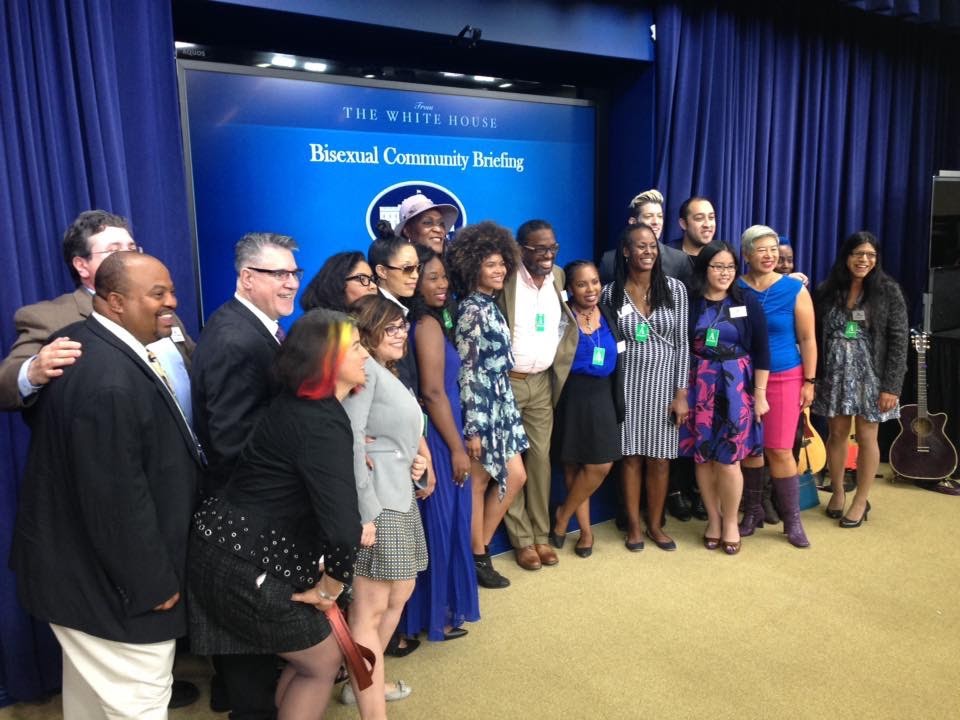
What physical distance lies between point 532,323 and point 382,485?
128 cm

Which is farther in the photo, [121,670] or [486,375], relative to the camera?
[486,375]

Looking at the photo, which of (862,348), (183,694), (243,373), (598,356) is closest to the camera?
(243,373)

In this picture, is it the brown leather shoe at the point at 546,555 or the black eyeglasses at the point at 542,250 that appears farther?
the brown leather shoe at the point at 546,555

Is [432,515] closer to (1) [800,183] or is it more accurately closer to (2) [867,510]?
(2) [867,510]

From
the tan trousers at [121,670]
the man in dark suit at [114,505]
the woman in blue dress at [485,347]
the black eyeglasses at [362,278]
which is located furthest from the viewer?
the woman in blue dress at [485,347]

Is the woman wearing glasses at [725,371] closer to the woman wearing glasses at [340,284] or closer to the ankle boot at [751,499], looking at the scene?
the ankle boot at [751,499]

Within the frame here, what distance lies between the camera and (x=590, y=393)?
133 inches

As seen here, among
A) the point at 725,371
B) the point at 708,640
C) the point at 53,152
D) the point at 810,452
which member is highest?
the point at 53,152

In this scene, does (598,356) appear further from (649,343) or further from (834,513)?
(834,513)

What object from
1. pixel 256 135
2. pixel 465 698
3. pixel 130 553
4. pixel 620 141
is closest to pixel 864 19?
pixel 620 141

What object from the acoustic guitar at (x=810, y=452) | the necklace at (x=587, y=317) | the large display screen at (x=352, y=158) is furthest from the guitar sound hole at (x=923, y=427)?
the necklace at (x=587, y=317)

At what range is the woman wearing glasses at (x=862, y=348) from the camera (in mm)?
3728

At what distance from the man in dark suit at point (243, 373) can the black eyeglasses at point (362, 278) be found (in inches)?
8.6

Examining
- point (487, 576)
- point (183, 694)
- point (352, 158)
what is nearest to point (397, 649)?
point (487, 576)
